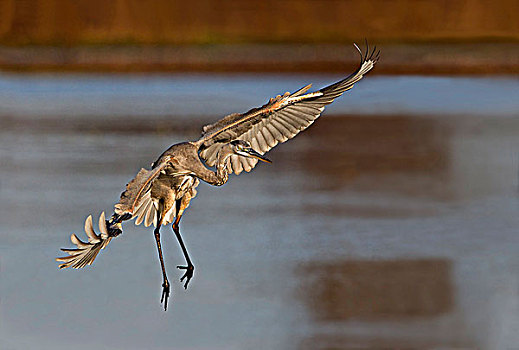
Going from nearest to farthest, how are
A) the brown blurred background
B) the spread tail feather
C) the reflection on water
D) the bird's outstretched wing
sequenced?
1. the spread tail feather
2. the bird's outstretched wing
3. the reflection on water
4. the brown blurred background

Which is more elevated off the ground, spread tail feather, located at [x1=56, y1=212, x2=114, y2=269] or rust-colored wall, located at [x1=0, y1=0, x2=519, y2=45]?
rust-colored wall, located at [x1=0, y1=0, x2=519, y2=45]

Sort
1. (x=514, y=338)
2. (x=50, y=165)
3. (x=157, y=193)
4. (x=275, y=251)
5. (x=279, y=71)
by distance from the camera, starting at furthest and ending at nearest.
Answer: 1. (x=279, y=71)
2. (x=50, y=165)
3. (x=275, y=251)
4. (x=514, y=338)
5. (x=157, y=193)

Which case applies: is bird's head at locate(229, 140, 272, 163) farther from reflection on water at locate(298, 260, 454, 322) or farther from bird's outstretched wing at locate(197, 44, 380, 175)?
reflection on water at locate(298, 260, 454, 322)

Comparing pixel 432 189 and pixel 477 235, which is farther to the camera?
pixel 432 189

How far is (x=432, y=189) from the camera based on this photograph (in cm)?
267

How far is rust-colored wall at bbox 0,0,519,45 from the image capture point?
3.98 meters

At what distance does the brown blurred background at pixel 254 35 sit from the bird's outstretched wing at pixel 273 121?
8.07ft

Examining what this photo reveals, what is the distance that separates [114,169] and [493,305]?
1268mm

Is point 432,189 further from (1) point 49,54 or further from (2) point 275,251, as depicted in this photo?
(1) point 49,54

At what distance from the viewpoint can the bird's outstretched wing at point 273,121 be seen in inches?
55.2

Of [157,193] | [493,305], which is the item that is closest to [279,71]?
[493,305]

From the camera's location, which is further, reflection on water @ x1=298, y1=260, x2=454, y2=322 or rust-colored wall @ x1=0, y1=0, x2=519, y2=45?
rust-colored wall @ x1=0, y1=0, x2=519, y2=45

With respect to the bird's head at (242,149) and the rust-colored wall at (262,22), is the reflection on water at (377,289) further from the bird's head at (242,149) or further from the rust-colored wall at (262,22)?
the rust-colored wall at (262,22)

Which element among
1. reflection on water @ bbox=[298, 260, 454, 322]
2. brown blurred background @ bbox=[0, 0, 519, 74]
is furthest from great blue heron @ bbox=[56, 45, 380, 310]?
brown blurred background @ bbox=[0, 0, 519, 74]
